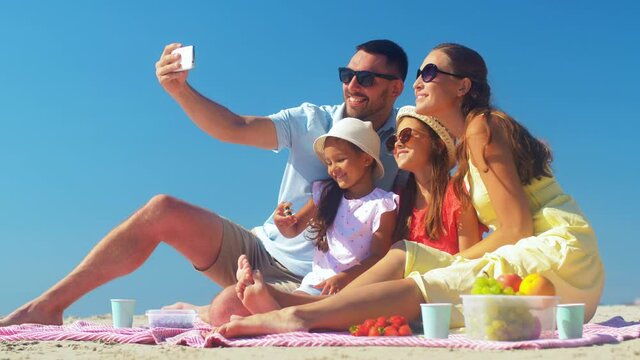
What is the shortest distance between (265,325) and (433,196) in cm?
202

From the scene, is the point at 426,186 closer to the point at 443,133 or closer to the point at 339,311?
the point at 443,133

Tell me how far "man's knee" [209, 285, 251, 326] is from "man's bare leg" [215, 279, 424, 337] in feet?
2.19

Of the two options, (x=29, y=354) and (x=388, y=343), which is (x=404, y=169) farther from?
(x=29, y=354)

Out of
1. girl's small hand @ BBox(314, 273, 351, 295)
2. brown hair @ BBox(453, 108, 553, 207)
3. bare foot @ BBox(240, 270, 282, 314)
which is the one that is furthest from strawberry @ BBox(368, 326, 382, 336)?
brown hair @ BBox(453, 108, 553, 207)

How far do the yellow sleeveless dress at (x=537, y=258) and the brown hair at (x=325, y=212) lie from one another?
4.47 feet

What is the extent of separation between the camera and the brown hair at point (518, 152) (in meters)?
6.31

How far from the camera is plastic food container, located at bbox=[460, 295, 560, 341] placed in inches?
204

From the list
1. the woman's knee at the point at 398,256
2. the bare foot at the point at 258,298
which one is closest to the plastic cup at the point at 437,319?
the woman's knee at the point at 398,256

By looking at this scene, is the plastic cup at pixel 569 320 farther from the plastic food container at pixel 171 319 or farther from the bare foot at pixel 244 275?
the plastic food container at pixel 171 319

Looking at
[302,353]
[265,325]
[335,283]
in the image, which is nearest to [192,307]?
[335,283]

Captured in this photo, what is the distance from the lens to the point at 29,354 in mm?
5465

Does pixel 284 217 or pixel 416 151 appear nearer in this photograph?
pixel 416 151

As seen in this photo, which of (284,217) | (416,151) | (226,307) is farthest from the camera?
(284,217)

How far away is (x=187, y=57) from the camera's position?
768cm
